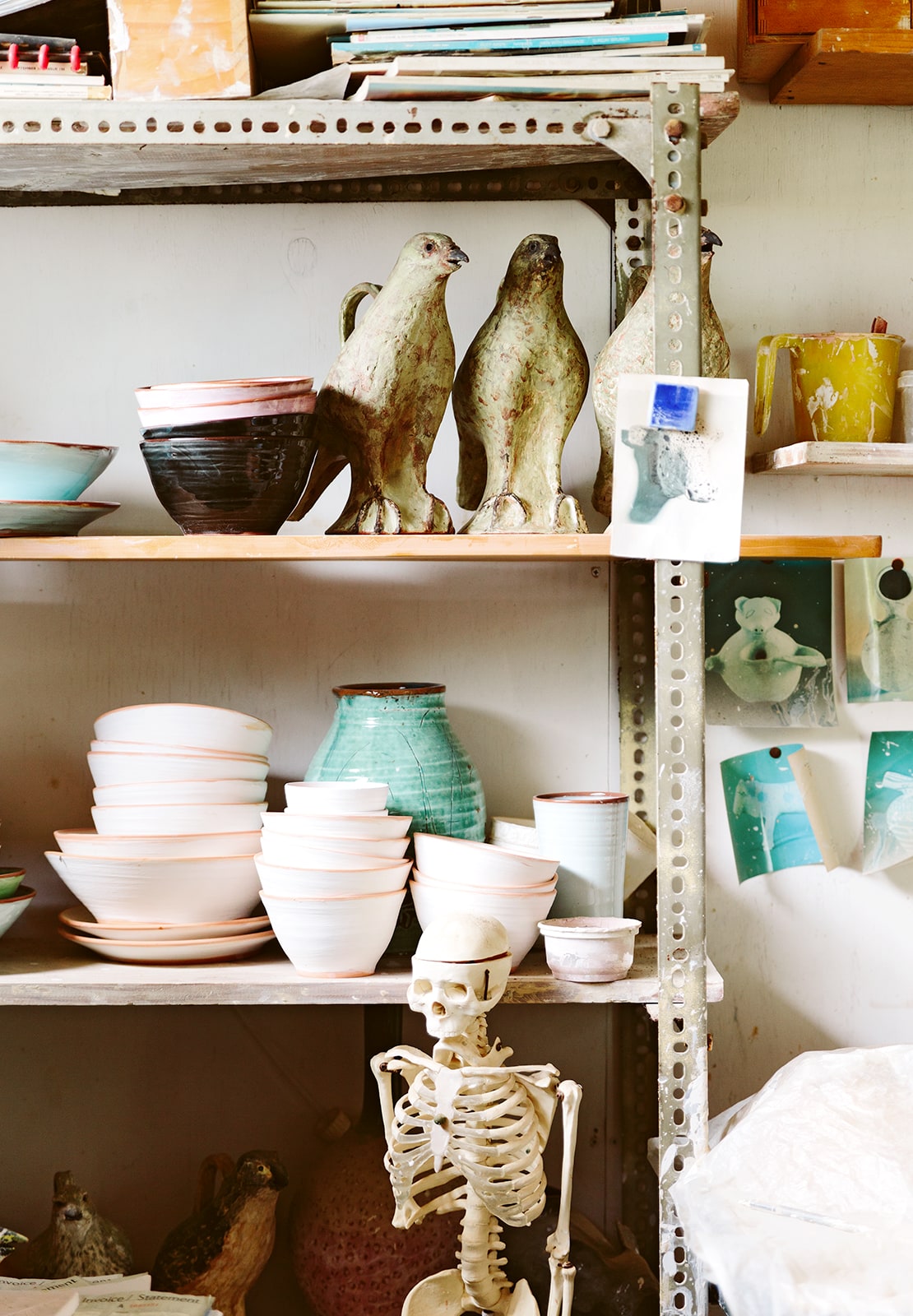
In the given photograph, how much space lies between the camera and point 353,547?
4.09 ft

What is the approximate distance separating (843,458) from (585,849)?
0.57m

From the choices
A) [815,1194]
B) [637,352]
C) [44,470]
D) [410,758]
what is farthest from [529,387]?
[815,1194]

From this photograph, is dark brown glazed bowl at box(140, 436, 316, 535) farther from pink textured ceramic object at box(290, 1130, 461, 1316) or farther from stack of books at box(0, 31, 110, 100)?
pink textured ceramic object at box(290, 1130, 461, 1316)

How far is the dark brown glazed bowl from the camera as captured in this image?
128 centimetres

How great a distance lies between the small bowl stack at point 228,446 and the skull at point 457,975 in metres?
0.51

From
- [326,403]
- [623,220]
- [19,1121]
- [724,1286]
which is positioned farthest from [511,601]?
[19,1121]

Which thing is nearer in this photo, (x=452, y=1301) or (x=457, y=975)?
(x=457, y=975)

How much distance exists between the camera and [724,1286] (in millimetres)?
1023

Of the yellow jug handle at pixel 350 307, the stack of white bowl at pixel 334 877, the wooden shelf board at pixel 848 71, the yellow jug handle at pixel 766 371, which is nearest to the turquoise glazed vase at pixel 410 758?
the stack of white bowl at pixel 334 877

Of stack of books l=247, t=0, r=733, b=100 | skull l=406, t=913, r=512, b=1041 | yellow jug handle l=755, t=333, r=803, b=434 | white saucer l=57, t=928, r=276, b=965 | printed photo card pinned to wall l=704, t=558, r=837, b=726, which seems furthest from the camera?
printed photo card pinned to wall l=704, t=558, r=837, b=726

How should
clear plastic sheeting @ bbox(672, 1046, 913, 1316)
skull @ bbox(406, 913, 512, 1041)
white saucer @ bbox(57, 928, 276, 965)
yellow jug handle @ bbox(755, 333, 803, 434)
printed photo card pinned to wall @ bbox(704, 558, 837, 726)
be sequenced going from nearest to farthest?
clear plastic sheeting @ bbox(672, 1046, 913, 1316)
skull @ bbox(406, 913, 512, 1041)
white saucer @ bbox(57, 928, 276, 965)
yellow jug handle @ bbox(755, 333, 803, 434)
printed photo card pinned to wall @ bbox(704, 558, 837, 726)

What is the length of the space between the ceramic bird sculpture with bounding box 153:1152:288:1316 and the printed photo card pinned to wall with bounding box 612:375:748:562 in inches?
33.2

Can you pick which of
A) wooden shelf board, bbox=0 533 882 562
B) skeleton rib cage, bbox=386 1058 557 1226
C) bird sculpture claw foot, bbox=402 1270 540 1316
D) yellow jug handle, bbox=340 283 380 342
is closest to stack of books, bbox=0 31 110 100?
yellow jug handle, bbox=340 283 380 342

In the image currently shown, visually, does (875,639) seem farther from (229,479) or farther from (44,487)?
(44,487)
